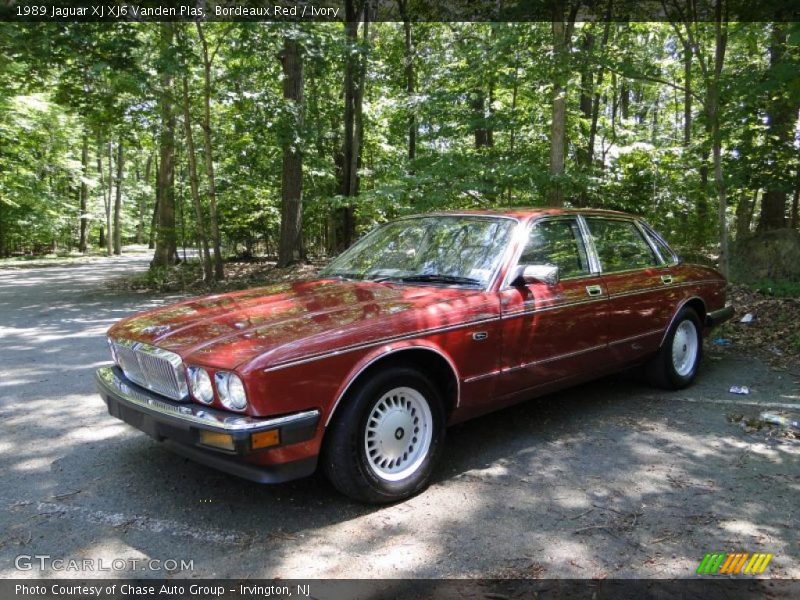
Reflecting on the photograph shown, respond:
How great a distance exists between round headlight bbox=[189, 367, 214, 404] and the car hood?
0.20 feet

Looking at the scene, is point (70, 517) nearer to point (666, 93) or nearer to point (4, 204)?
point (666, 93)

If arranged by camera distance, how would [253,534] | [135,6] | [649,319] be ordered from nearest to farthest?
[253,534]
[649,319]
[135,6]

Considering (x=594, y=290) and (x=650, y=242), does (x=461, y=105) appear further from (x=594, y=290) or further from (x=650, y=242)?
(x=594, y=290)

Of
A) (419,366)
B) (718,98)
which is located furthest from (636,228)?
(718,98)

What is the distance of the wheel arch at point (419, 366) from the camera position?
2.99 m

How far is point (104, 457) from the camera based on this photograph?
3.82m

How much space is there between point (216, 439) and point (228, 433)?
99 millimetres

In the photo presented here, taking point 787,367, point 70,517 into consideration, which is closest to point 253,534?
point 70,517

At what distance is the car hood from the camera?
284 centimetres

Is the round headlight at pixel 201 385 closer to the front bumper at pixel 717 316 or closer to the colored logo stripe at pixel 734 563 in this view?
the colored logo stripe at pixel 734 563

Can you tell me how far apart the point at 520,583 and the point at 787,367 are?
197 inches

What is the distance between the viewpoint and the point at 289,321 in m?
3.16

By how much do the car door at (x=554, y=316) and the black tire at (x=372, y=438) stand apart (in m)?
0.62

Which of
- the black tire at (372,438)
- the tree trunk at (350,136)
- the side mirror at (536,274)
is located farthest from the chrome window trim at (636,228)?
the tree trunk at (350,136)
